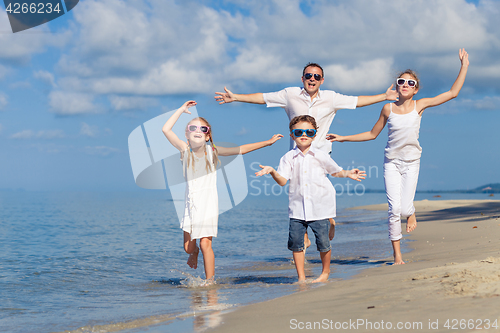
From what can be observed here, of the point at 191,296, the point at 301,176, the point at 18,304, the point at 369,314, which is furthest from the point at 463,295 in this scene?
the point at 18,304

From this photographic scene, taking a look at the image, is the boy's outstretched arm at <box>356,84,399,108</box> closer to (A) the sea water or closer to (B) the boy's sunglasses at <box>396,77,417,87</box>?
(B) the boy's sunglasses at <box>396,77,417,87</box>

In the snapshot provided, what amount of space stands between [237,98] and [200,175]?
1297mm

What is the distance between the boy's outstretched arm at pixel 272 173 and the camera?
4.75m

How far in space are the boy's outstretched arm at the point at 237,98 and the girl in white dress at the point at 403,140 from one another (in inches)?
43.3

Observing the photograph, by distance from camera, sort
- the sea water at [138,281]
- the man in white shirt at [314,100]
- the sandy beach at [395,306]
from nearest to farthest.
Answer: the sandy beach at [395,306]
the sea water at [138,281]
the man in white shirt at [314,100]

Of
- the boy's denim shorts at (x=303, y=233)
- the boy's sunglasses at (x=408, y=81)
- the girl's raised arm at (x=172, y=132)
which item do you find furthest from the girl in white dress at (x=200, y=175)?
the boy's sunglasses at (x=408, y=81)

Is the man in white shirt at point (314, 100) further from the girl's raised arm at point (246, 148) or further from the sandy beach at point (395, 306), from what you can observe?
the sandy beach at point (395, 306)

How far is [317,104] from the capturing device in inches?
235

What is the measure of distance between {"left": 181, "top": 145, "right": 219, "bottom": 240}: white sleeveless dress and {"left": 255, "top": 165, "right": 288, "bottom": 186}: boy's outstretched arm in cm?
102

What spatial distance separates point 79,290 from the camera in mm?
6152

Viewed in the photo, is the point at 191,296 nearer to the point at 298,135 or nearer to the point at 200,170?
the point at 200,170

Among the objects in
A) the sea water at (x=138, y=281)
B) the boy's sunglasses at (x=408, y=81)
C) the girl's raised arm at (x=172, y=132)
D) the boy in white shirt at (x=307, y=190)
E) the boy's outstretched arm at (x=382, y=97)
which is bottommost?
the sea water at (x=138, y=281)

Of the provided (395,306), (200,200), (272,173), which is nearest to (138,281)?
(200,200)

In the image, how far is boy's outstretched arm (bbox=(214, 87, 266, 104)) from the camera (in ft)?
20.2
